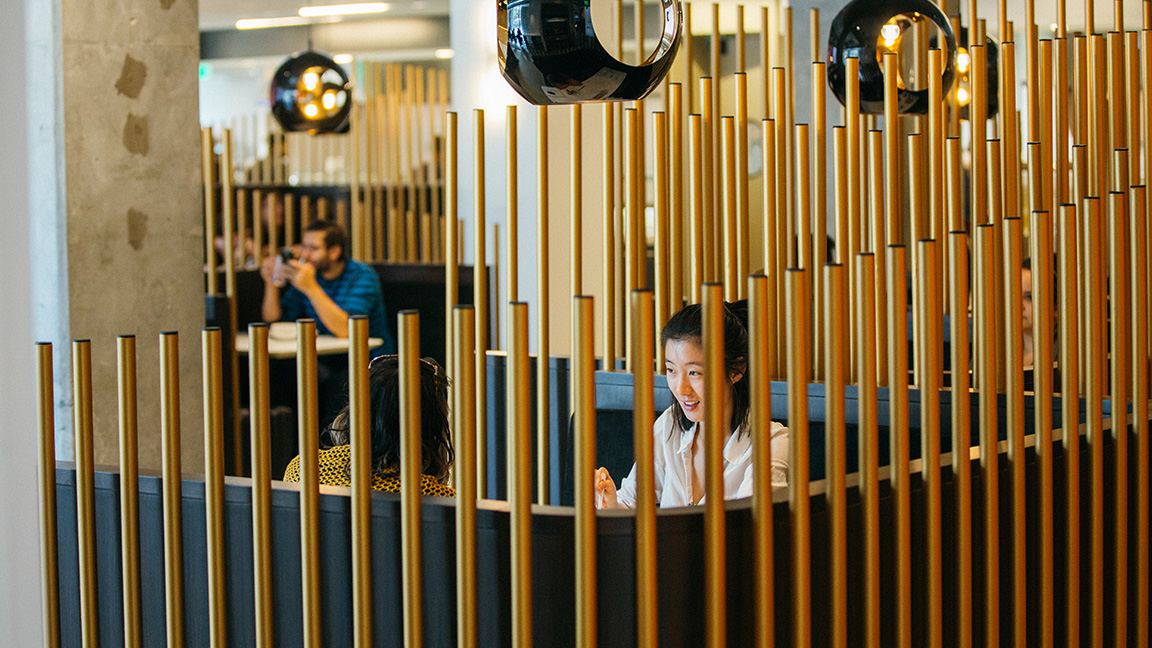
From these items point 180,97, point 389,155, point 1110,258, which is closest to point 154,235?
point 180,97

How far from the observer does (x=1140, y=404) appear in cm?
163

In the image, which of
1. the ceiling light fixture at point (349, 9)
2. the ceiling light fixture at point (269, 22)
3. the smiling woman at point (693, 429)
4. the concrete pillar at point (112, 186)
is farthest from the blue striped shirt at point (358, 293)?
the ceiling light fixture at point (269, 22)

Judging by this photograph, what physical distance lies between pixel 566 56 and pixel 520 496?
45cm

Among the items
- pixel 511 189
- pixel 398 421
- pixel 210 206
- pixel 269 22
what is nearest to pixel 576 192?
pixel 511 189

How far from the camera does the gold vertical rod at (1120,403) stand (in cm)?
162

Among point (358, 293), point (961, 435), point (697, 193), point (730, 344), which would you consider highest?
point (697, 193)

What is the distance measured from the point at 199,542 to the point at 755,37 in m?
6.03

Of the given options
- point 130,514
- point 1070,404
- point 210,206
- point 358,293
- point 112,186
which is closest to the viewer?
point 130,514

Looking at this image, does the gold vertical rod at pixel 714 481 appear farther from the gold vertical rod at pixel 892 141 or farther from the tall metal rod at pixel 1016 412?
the gold vertical rod at pixel 892 141

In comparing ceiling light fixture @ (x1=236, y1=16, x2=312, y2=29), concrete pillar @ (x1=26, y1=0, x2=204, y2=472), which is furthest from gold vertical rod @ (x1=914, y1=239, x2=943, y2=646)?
ceiling light fixture @ (x1=236, y1=16, x2=312, y2=29)

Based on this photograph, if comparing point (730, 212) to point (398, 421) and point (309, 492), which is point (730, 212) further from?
point (309, 492)

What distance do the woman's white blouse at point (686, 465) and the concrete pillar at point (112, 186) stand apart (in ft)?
3.87

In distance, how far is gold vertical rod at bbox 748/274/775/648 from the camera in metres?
1.21

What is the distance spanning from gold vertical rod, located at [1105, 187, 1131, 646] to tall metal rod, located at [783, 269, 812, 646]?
619mm
